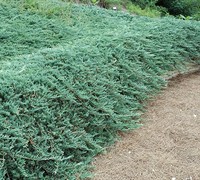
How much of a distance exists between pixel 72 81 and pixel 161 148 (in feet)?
3.41

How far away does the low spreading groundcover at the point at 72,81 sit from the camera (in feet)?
9.97

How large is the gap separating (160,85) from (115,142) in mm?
1439

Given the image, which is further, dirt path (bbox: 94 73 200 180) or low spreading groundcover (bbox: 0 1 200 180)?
dirt path (bbox: 94 73 200 180)

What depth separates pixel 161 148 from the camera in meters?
3.95

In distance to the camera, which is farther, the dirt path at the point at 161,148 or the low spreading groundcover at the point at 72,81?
the dirt path at the point at 161,148

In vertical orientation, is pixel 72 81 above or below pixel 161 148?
above

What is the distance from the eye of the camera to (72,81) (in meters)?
3.70

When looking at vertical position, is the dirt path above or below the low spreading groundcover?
below

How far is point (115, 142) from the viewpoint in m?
3.95

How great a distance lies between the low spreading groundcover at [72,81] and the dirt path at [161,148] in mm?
137

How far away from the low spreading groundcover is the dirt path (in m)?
0.14

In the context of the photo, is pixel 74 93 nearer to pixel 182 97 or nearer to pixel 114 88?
pixel 114 88

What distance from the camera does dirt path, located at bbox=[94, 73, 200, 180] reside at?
3539mm

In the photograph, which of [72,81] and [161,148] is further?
[161,148]
